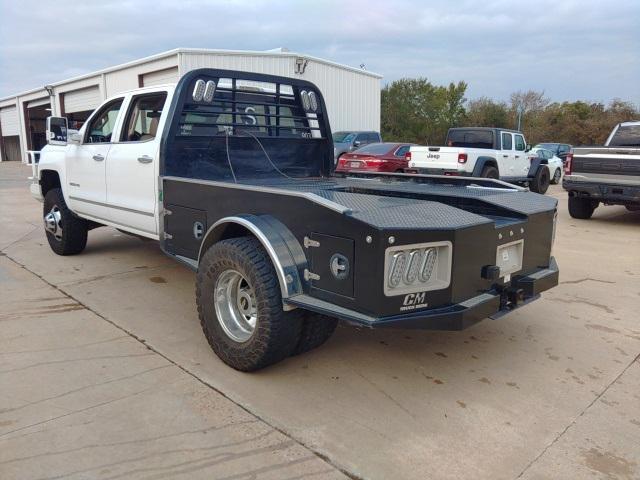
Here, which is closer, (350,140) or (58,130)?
(58,130)

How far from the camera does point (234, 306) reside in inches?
147

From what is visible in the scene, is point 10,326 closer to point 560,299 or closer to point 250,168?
point 250,168

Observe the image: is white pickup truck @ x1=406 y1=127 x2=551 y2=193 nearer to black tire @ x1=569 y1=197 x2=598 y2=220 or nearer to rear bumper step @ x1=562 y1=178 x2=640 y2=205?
black tire @ x1=569 y1=197 x2=598 y2=220

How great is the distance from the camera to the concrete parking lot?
271cm

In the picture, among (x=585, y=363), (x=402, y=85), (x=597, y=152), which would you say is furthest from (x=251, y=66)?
(x=402, y=85)

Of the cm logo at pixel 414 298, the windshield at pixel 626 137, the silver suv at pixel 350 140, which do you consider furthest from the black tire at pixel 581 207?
the silver suv at pixel 350 140

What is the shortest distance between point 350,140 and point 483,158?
634 centimetres

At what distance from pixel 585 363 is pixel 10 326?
4.42 meters

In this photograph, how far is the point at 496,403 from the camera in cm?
331

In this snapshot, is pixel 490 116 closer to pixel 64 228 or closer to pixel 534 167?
pixel 534 167

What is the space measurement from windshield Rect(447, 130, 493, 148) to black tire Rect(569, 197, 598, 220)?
471 cm

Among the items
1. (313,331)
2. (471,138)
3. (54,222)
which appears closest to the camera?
(313,331)

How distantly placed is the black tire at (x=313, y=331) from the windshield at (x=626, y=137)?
9.64 metres

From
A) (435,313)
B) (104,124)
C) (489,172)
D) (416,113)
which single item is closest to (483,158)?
(489,172)
